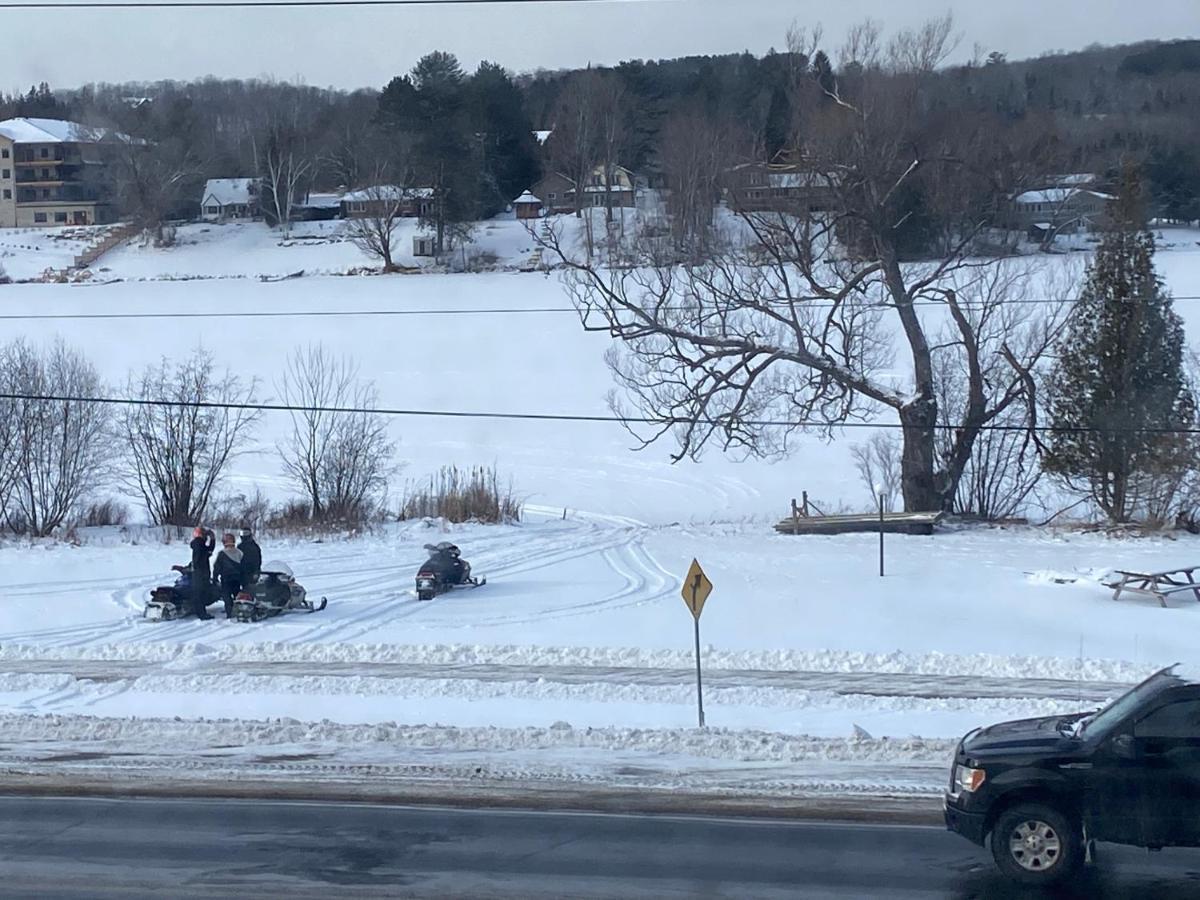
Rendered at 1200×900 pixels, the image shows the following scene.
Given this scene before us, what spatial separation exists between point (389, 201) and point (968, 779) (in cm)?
3188

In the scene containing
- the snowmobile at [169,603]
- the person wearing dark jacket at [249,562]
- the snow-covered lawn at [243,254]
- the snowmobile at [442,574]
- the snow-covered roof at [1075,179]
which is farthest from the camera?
the snow-covered lawn at [243,254]

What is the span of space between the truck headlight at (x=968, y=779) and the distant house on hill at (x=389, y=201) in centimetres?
2675

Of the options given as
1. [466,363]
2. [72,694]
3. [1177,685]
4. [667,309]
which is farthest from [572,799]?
[466,363]

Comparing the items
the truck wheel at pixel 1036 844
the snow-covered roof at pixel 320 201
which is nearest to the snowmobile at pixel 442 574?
the truck wheel at pixel 1036 844

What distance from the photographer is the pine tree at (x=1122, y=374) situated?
100 feet

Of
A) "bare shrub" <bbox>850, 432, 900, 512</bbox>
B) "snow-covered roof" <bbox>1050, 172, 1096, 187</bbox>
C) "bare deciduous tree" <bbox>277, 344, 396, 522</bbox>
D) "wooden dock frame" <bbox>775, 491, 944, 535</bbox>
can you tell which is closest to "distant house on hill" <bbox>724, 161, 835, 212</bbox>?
"snow-covered roof" <bbox>1050, 172, 1096, 187</bbox>

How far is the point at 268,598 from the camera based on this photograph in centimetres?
2114

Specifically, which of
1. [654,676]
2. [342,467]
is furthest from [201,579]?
[342,467]

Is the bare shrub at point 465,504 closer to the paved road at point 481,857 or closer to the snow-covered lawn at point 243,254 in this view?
the snow-covered lawn at point 243,254

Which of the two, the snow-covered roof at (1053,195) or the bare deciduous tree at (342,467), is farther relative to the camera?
the bare deciduous tree at (342,467)

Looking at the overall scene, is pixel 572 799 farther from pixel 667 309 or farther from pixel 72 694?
pixel 667 309

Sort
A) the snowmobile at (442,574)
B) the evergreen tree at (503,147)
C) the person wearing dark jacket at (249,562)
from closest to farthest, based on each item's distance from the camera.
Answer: the person wearing dark jacket at (249,562), the snowmobile at (442,574), the evergreen tree at (503,147)

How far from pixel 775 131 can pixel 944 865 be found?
93.9ft

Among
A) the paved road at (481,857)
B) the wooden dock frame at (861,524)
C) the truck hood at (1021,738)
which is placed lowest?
the wooden dock frame at (861,524)
